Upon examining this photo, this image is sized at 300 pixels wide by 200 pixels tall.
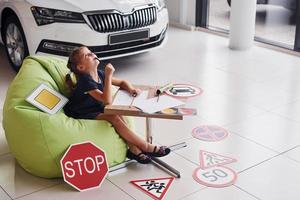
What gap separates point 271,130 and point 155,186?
1.16 meters

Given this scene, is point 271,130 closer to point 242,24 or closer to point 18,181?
point 18,181

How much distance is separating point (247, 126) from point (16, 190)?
1748 millimetres

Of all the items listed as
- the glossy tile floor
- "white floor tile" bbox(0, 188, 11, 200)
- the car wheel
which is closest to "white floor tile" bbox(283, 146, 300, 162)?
the glossy tile floor

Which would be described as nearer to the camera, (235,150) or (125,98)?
(125,98)

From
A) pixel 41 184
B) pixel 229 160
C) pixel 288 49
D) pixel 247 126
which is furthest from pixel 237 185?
pixel 288 49

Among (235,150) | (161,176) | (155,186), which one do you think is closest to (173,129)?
(235,150)

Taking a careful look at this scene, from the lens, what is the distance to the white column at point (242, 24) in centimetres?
546

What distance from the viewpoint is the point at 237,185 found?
292 cm

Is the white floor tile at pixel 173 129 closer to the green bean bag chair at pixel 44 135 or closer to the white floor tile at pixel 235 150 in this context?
the white floor tile at pixel 235 150

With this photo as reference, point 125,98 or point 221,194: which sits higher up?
point 125,98

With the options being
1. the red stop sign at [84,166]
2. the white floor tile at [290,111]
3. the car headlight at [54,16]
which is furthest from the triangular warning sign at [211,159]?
the car headlight at [54,16]

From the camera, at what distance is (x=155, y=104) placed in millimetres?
2850

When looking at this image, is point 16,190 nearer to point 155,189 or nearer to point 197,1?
point 155,189

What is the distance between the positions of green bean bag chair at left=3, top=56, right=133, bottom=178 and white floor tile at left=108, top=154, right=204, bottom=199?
0.10 m
